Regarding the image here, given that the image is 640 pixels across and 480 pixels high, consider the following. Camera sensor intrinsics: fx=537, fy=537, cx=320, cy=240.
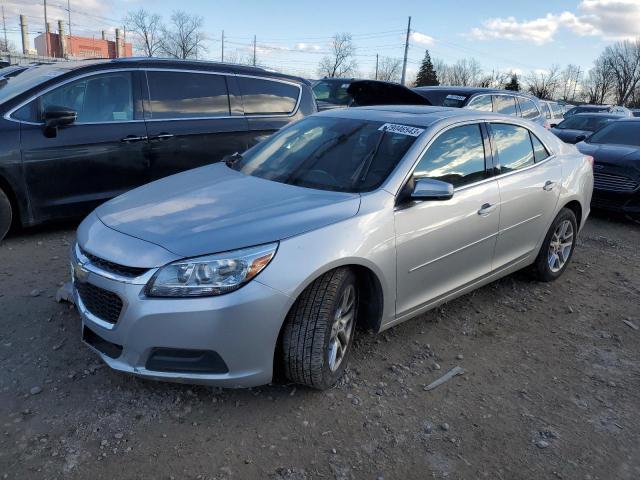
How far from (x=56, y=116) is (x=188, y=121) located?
56.3 inches

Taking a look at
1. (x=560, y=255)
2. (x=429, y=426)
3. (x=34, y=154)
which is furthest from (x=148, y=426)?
(x=560, y=255)

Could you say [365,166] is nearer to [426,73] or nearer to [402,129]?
[402,129]

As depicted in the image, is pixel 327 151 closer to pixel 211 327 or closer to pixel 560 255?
pixel 211 327

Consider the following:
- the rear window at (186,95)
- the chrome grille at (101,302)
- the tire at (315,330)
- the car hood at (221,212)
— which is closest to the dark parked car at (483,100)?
the rear window at (186,95)

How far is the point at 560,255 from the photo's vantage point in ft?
16.6

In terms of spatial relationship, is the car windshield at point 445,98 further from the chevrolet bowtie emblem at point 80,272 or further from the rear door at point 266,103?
the chevrolet bowtie emblem at point 80,272

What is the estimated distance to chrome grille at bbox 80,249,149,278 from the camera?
2605mm

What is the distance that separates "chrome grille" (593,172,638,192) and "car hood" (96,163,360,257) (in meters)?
6.09

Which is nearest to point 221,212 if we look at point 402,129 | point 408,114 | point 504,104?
point 402,129

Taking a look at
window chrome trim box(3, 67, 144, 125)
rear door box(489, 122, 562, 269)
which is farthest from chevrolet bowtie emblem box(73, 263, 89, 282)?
rear door box(489, 122, 562, 269)

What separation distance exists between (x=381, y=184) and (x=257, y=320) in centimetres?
119

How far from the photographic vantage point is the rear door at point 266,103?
21.3ft

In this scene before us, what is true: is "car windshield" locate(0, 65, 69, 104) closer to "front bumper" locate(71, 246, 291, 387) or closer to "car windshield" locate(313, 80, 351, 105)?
"front bumper" locate(71, 246, 291, 387)

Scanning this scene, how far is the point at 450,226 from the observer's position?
354cm
